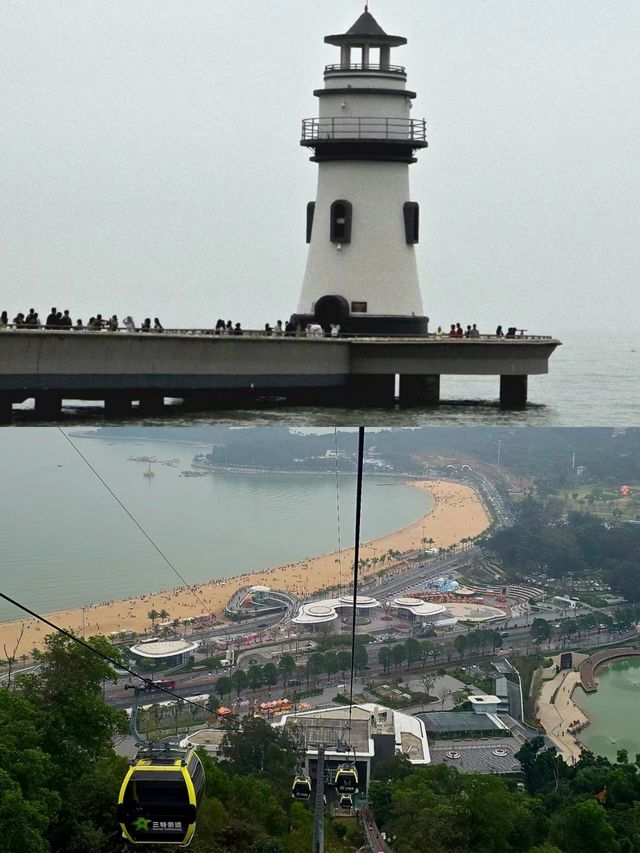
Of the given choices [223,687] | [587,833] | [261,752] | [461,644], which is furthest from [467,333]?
[461,644]

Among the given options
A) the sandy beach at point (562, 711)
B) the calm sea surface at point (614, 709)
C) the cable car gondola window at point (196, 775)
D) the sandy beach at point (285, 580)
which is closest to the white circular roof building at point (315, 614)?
the sandy beach at point (285, 580)

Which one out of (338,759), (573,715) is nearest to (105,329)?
(338,759)

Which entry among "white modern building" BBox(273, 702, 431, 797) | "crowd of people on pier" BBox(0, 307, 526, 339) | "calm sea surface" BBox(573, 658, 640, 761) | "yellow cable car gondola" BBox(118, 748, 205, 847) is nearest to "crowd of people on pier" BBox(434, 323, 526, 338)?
"crowd of people on pier" BBox(0, 307, 526, 339)

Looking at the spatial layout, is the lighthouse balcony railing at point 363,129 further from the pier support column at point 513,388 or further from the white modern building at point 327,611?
the white modern building at point 327,611

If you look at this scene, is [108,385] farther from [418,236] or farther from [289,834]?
[289,834]

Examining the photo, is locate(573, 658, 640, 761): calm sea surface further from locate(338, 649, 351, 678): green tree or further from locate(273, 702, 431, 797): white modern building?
locate(338, 649, 351, 678): green tree

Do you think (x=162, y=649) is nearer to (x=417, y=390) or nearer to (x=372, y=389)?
(x=417, y=390)
